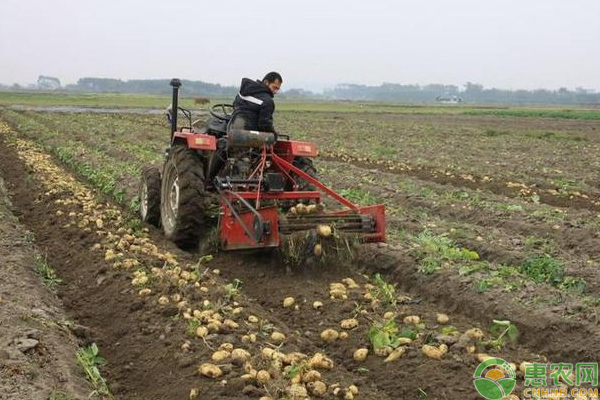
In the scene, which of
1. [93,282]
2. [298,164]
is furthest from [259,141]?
→ [93,282]

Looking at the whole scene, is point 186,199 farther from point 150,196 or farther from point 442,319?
point 442,319

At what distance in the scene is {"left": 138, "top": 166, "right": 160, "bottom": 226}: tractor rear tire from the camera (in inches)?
343

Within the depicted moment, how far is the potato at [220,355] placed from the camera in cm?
439

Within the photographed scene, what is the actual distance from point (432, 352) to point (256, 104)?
12.9 feet

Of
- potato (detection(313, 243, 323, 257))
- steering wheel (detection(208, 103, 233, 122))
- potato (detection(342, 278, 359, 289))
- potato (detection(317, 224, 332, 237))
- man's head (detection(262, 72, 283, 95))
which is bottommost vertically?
potato (detection(342, 278, 359, 289))

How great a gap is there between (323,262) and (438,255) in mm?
1368

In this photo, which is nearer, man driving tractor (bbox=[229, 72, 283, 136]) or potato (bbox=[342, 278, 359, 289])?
potato (bbox=[342, 278, 359, 289])

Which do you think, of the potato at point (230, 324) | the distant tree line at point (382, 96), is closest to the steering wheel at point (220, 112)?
the potato at point (230, 324)

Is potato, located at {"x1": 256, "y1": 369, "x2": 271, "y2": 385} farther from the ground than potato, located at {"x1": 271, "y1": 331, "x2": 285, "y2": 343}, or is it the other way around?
potato, located at {"x1": 256, "y1": 369, "x2": 271, "y2": 385}

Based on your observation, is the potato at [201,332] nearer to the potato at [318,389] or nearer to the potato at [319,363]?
the potato at [319,363]

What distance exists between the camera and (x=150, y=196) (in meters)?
8.70

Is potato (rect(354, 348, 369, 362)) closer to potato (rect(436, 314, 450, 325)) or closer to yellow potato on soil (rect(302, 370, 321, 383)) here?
yellow potato on soil (rect(302, 370, 321, 383))

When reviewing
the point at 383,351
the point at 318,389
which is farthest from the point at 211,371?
the point at 383,351

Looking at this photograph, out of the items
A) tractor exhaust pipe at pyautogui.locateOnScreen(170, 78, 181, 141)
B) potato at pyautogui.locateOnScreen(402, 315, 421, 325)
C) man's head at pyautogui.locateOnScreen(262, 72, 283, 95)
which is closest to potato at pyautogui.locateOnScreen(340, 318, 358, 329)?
potato at pyautogui.locateOnScreen(402, 315, 421, 325)
